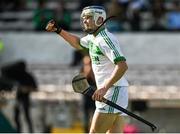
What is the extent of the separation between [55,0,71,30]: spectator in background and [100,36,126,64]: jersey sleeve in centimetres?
755

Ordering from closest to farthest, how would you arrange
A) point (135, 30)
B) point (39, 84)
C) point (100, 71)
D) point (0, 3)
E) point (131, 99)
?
point (100, 71)
point (131, 99)
point (39, 84)
point (135, 30)
point (0, 3)

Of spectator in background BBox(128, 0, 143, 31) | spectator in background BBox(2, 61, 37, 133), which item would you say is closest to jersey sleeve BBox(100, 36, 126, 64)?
spectator in background BBox(2, 61, 37, 133)

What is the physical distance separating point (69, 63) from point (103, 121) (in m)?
7.24

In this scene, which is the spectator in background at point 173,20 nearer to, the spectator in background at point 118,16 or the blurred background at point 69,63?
the blurred background at point 69,63

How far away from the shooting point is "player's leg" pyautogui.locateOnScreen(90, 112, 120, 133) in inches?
307

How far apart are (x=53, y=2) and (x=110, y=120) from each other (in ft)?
29.0

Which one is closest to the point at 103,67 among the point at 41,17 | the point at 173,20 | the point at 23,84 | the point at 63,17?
the point at 23,84

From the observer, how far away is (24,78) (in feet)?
43.9

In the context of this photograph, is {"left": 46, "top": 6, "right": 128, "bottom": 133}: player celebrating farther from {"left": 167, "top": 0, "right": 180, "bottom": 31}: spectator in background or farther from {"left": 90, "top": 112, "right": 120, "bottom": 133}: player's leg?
{"left": 167, "top": 0, "right": 180, "bottom": 31}: spectator in background

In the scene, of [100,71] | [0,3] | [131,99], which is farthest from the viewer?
[0,3]

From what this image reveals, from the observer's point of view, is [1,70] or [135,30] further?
[135,30]

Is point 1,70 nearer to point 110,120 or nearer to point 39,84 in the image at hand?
point 39,84

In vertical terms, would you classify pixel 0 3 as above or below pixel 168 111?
above

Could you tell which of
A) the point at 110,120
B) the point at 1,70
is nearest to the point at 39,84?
the point at 1,70
